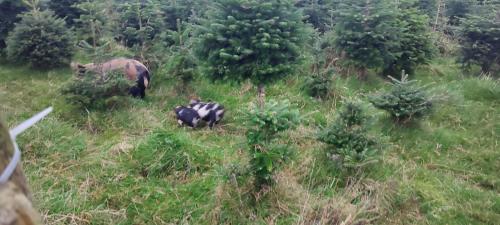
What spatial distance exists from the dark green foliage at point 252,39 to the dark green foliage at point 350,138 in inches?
59.8

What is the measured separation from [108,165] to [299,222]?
2687 mm

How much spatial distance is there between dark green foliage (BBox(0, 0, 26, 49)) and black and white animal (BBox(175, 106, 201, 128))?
214 inches

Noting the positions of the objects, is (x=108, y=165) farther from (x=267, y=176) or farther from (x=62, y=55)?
(x=62, y=55)

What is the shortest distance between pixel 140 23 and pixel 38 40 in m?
2.24

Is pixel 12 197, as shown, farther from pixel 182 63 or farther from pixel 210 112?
pixel 182 63

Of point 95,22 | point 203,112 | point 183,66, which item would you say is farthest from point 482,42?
point 95,22

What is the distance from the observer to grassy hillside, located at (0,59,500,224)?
14.8ft

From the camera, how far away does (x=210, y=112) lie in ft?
23.1

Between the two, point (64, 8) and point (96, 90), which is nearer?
point (96, 90)

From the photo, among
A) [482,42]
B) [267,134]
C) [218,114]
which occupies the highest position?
[267,134]

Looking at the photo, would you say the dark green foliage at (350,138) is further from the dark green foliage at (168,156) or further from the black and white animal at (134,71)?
the black and white animal at (134,71)

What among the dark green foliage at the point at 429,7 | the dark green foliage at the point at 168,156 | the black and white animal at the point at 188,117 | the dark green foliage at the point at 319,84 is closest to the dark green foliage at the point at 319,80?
the dark green foliage at the point at 319,84

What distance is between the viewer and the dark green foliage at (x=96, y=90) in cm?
682

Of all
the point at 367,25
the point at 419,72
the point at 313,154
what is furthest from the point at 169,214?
the point at 419,72
